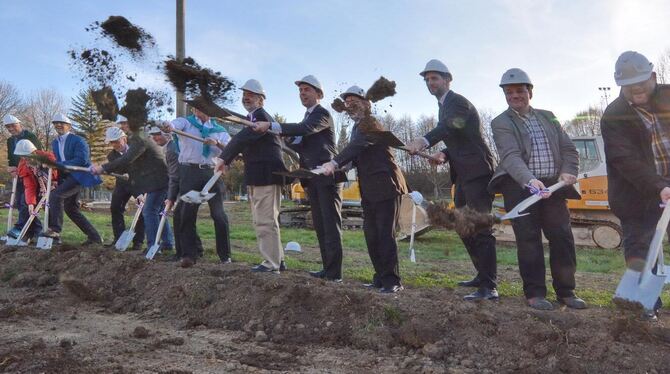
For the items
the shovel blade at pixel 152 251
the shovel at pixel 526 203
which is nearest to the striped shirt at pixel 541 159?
the shovel at pixel 526 203

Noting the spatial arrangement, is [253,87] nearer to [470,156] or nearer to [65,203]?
[470,156]

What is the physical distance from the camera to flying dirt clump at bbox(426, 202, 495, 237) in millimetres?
4418

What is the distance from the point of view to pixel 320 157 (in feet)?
18.8

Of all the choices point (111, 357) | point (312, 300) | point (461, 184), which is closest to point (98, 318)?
point (111, 357)

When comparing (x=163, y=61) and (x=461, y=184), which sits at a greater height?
(x=163, y=61)

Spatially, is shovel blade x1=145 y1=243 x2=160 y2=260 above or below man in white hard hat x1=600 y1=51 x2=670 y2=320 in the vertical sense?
below

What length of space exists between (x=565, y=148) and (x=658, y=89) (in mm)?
806

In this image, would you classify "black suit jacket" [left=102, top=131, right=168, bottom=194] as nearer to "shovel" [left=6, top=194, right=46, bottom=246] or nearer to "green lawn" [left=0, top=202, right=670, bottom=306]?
"green lawn" [left=0, top=202, right=670, bottom=306]

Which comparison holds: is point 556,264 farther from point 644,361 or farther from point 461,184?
point 644,361

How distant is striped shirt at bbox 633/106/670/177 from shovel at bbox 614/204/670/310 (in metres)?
0.53

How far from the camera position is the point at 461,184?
5.08 metres

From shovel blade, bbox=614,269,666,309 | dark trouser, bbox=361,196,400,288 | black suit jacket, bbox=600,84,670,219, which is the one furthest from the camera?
dark trouser, bbox=361,196,400,288

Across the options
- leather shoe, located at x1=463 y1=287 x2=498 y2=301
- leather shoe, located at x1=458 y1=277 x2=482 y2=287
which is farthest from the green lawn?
leather shoe, located at x1=463 y1=287 x2=498 y2=301

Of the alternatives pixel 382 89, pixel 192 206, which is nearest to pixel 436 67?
pixel 382 89
